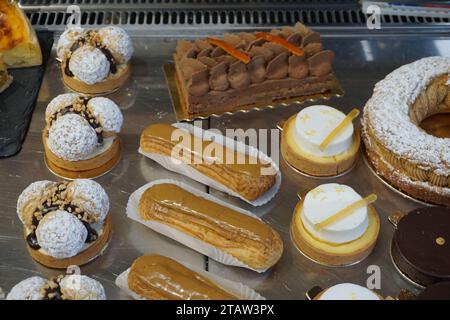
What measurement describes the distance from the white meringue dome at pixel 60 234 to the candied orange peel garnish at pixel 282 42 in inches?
51.4

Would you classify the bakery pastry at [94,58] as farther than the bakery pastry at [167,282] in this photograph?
Yes

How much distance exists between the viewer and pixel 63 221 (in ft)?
7.73

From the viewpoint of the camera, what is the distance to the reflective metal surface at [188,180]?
8.21ft

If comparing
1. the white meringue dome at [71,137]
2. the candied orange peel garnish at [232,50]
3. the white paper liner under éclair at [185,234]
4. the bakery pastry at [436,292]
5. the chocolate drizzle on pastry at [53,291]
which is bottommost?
the white paper liner under éclair at [185,234]

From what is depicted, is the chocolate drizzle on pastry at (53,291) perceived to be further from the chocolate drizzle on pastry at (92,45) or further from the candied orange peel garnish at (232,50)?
the candied orange peel garnish at (232,50)

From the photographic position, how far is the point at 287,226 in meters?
2.69

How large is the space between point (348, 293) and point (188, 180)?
0.90 metres

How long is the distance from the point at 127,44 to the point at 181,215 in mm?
1014

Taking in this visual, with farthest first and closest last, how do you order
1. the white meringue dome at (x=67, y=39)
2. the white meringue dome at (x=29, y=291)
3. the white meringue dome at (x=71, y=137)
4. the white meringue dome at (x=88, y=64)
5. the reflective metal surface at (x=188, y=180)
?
the white meringue dome at (x=67, y=39), the white meringue dome at (x=88, y=64), the white meringue dome at (x=71, y=137), the reflective metal surface at (x=188, y=180), the white meringue dome at (x=29, y=291)

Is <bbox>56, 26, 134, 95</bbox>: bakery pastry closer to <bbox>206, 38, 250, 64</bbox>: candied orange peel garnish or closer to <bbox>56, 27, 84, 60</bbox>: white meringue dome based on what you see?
<bbox>56, 27, 84, 60</bbox>: white meringue dome

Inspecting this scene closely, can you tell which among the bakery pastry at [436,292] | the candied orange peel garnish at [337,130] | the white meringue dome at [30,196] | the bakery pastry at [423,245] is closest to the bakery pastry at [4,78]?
the white meringue dome at [30,196]

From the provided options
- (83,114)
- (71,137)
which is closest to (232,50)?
(83,114)

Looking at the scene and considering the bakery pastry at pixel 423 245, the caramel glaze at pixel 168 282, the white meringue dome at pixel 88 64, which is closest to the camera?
the caramel glaze at pixel 168 282

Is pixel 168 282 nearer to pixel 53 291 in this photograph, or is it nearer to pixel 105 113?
pixel 53 291
